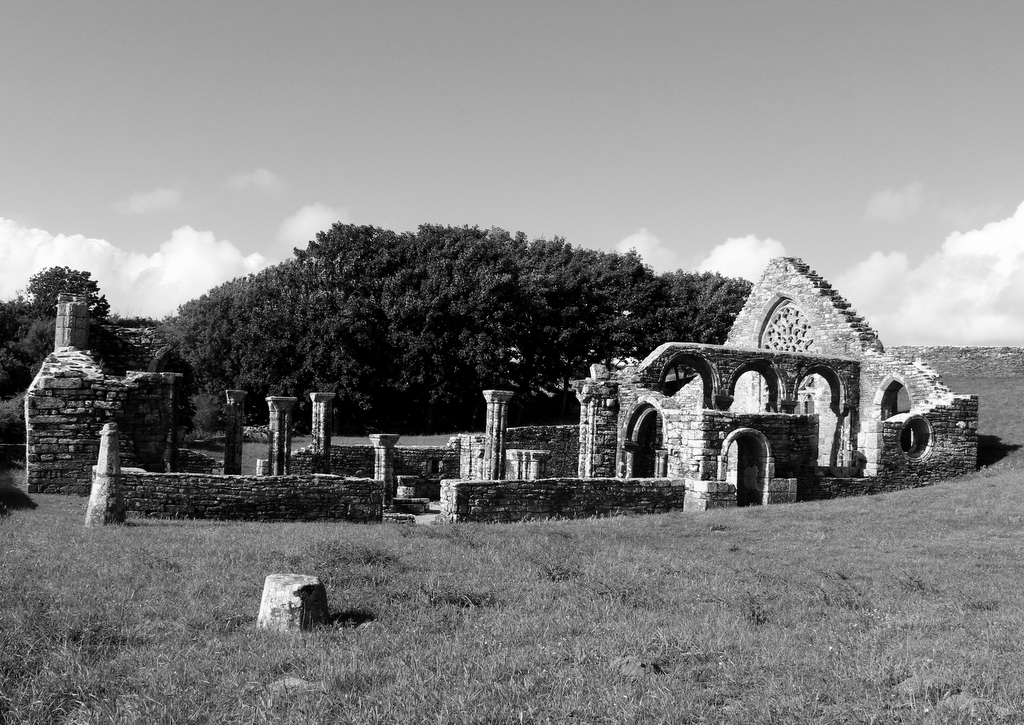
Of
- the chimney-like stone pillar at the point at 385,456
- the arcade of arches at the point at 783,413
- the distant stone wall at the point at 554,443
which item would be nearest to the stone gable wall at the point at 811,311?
the arcade of arches at the point at 783,413

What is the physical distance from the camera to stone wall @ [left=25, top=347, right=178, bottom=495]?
55.7 feet

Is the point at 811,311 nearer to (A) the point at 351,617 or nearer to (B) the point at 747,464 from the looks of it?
(B) the point at 747,464

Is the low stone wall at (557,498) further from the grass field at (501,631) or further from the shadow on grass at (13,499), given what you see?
the shadow on grass at (13,499)

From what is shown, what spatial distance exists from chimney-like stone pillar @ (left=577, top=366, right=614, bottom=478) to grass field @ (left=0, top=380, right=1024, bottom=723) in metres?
11.0

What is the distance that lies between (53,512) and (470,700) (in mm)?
11522

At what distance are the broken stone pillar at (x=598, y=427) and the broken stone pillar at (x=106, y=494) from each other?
13714 millimetres

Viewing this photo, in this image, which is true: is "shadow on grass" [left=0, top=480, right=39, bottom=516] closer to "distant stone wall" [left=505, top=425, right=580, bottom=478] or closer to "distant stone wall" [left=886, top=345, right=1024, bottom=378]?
"distant stone wall" [left=505, top=425, right=580, bottom=478]

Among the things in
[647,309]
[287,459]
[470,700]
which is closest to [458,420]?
[647,309]

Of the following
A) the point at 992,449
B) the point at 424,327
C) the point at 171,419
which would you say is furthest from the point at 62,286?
the point at 992,449

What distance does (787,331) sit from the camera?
109 feet

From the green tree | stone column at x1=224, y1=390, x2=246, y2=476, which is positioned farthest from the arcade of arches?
the green tree

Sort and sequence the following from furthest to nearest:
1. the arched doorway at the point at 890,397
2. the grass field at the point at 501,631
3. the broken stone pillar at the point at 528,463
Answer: the arched doorway at the point at 890,397
the broken stone pillar at the point at 528,463
the grass field at the point at 501,631

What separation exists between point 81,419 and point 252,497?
4323mm

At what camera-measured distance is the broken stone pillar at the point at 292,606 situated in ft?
24.2
